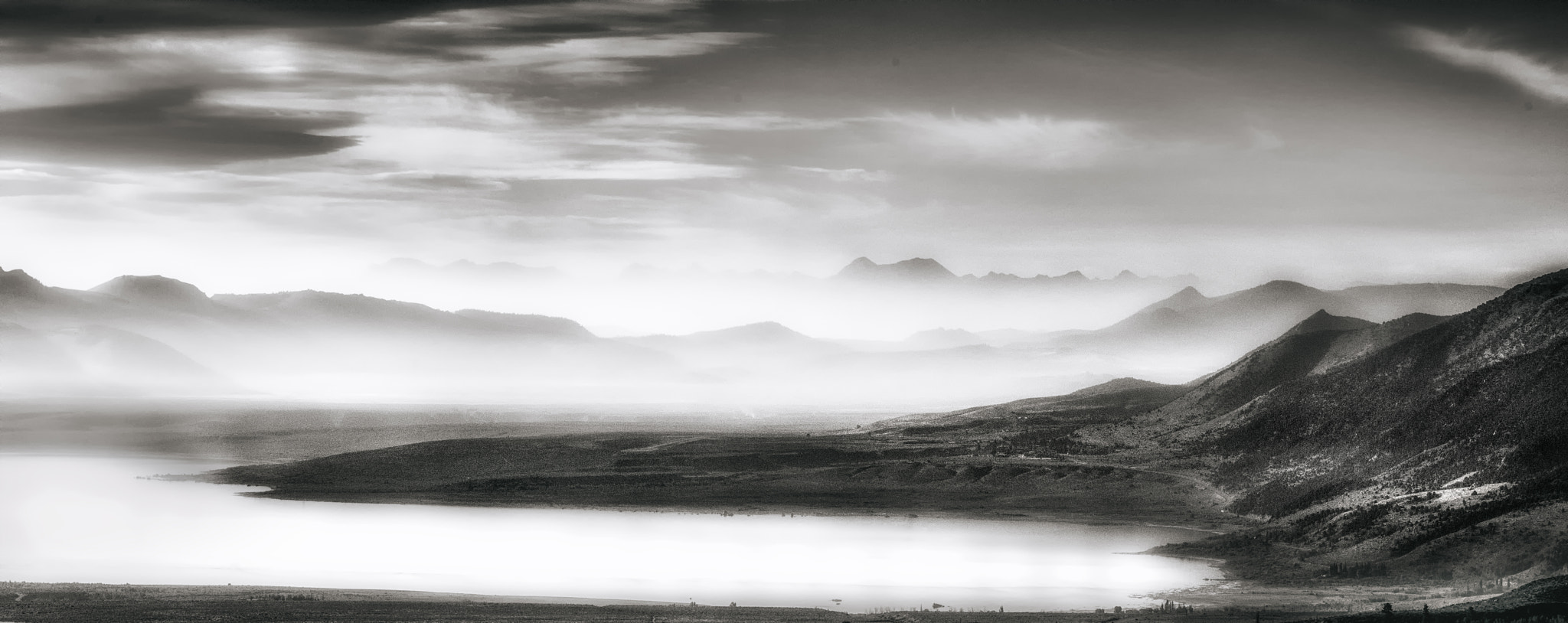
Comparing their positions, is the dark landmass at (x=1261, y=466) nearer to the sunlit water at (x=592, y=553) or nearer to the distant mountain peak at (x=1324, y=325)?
the distant mountain peak at (x=1324, y=325)

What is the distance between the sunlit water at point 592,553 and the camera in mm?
62875

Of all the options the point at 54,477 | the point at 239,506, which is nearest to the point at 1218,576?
the point at 239,506

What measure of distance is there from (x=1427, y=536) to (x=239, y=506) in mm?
69435

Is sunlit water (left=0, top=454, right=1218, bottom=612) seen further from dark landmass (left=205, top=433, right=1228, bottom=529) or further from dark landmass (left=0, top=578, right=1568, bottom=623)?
dark landmass (left=205, top=433, right=1228, bottom=529)

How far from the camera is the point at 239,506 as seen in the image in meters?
95.2

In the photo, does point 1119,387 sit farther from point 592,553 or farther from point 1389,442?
point 592,553

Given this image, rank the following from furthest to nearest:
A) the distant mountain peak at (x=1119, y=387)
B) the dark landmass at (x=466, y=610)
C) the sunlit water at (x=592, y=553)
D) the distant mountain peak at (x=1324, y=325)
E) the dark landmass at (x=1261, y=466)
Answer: the distant mountain peak at (x=1119, y=387) < the distant mountain peak at (x=1324, y=325) < the dark landmass at (x=1261, y=466) < the sunlit water at (x=592, y=553) < the dark landmass at (x=466, y=610)

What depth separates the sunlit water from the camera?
62.9 meters

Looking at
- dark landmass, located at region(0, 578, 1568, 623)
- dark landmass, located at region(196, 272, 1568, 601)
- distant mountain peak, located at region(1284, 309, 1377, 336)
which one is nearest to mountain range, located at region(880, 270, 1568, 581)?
dark landmass, located at region(196, 272, 1568, 601)

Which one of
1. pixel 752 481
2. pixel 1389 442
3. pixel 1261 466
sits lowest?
pixel 1261 466

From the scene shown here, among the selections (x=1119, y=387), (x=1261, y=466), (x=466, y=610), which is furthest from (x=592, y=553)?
(x=1119, y=387)

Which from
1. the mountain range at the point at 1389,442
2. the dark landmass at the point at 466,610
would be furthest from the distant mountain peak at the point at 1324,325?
the dark landmass at the point at 466,610

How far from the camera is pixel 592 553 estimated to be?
73.9 meters

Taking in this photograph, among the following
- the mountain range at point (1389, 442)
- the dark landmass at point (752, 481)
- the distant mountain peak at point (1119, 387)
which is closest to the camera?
the mountain range at point (1389, 442)
